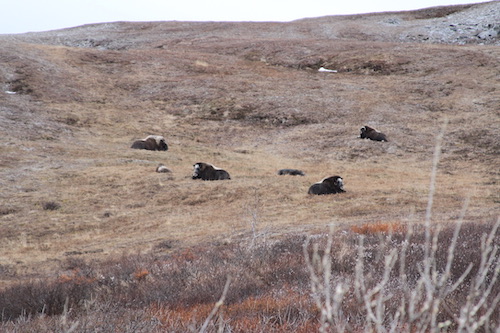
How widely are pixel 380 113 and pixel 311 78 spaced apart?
1097 centimetres

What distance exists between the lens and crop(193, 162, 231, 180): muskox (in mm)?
20109

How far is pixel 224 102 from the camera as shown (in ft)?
122

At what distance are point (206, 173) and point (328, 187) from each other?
5.59 meters

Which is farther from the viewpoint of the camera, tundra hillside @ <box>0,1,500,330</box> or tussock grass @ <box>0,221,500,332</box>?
tundra hillside @ <box>0,1,500,330</box>

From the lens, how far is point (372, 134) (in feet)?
95.0

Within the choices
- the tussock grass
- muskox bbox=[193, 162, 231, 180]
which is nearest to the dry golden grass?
muskox bbox=[193, 162, 231, 180]

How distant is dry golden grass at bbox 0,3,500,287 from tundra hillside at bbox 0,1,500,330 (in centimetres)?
11

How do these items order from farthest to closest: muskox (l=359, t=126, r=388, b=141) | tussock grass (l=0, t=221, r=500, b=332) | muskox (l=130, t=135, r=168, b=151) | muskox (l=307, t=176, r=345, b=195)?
muskox (l=359, t=126, r=388, b=141) → muskox (l=130, t=135, r=168, b=151) → muskox (l=307, t=176, r=345, b=195) → tussock grass (l=0, t=221, r=500, b=332)

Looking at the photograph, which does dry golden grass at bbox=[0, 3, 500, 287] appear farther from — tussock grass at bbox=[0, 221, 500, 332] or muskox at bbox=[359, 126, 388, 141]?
tussock grass at bbox=[0, 221, 500, 332]

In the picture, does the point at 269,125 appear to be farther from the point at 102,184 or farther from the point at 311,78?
the point at 102,184

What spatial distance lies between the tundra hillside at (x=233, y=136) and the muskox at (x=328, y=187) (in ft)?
1.45

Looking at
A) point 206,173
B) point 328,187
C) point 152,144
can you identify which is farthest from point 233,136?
point 328,187

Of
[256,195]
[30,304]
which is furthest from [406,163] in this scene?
[30,304]

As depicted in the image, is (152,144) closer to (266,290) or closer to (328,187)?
(328,187)
